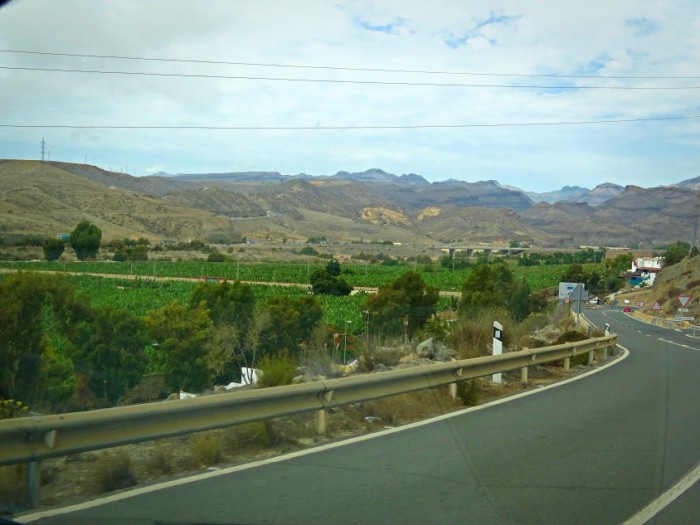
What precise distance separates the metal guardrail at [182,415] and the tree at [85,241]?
67.6 ft

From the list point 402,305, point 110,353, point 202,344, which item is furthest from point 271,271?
point 110,353

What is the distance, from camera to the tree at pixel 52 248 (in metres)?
25.4

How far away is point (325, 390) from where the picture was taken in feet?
33.3

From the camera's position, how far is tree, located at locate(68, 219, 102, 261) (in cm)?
2983

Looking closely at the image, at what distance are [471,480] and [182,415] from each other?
3.12 meters

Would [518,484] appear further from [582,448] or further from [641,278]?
[641,278]

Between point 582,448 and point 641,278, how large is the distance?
133296 mm

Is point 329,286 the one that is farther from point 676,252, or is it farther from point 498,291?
point 676,252

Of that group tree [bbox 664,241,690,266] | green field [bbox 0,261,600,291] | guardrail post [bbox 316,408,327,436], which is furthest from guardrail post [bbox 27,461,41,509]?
tree [bbox 664,241,690,266]

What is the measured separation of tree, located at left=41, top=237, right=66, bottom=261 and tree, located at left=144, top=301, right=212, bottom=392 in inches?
147

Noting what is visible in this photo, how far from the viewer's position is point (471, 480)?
8.30 m

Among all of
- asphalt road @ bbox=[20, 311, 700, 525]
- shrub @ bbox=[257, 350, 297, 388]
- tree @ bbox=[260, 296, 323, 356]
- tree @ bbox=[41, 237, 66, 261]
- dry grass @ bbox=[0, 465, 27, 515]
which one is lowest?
tree @ bbox=[260, 296, 323, 356]

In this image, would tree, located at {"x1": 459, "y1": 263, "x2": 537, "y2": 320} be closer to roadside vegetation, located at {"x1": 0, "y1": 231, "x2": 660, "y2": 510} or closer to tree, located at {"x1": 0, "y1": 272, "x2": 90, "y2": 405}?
roadside vegetation, located at {"x1": 0, "y1": 231, "x2": 660, "y2": 510}

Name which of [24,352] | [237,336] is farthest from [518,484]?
[237,336]
